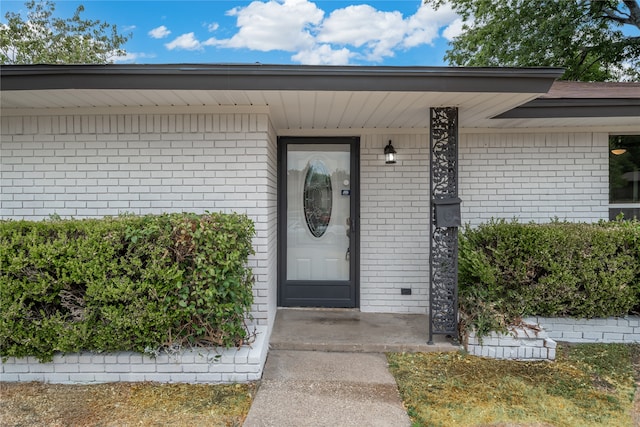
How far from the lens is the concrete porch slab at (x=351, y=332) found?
350cm

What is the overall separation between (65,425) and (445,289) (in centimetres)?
316

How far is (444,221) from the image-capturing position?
343cm

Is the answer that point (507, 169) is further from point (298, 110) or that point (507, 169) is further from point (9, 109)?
point (9, 109)

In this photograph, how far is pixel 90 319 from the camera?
9.25 feet

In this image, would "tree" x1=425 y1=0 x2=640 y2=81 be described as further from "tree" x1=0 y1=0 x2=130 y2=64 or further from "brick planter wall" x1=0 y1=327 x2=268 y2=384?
"tree" x1=0 y1=0 x2=130 y2=64

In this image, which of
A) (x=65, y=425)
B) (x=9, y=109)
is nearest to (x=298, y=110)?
(x=9, y=109)

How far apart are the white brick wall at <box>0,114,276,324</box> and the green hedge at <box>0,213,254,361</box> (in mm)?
731

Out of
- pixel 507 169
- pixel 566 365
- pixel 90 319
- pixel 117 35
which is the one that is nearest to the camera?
pixel 90 319

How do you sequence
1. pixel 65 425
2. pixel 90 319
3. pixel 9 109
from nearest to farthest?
pixel 65 425 → pixel 90 319 → pixel 9 109

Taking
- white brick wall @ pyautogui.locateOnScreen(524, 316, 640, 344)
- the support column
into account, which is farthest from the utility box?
white brick wall @ pyautogui.locateOnScreen(524, 316, 640, 344)

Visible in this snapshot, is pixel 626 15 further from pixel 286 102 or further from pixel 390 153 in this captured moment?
pixel 286 102

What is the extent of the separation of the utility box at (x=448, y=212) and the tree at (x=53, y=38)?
564 inches

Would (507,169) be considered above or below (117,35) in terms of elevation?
below

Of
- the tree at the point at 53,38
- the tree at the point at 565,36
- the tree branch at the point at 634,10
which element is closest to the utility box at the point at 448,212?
the tree at the point at 565,36
